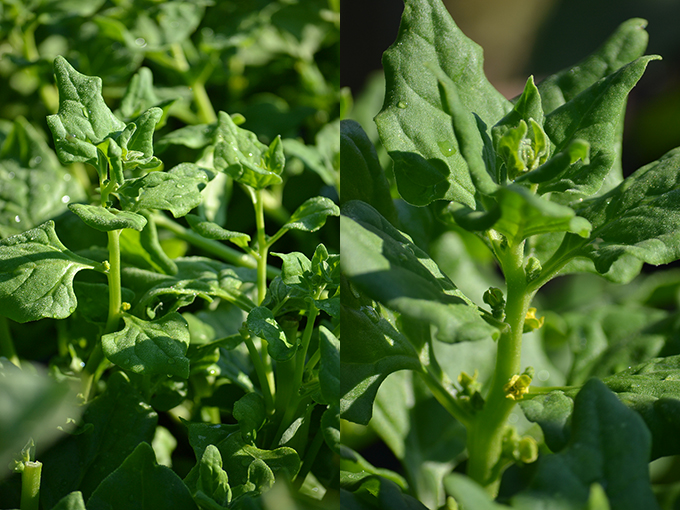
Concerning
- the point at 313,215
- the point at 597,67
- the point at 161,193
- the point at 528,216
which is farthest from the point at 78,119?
the point at 597,67

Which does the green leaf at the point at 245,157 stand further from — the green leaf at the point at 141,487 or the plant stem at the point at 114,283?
the green leaf at the point at 141,487

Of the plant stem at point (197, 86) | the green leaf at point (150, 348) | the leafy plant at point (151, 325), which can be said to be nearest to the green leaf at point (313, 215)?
the leafy plant at point (151, 325)

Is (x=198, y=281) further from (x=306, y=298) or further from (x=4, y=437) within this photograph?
(x=4, y=437)

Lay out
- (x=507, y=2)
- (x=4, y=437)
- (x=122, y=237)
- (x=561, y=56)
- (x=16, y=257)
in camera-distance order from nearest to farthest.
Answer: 1. (x=4, y=437)
2. (x=16, y=257)
3. (x=122, y=237)
4. (x=561, y=56)
5. (x=507, y=2)

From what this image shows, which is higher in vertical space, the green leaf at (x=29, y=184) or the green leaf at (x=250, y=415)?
the green leaf at (x=29, y=184)

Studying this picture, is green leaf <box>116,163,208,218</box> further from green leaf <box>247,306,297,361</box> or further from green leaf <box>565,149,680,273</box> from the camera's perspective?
green leaf <box>565,149,680,273</box>

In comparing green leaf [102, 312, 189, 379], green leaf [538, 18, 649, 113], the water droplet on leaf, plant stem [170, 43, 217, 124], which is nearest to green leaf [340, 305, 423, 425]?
the water droplet on leaf

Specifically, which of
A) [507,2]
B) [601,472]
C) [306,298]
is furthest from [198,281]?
[507,2]
